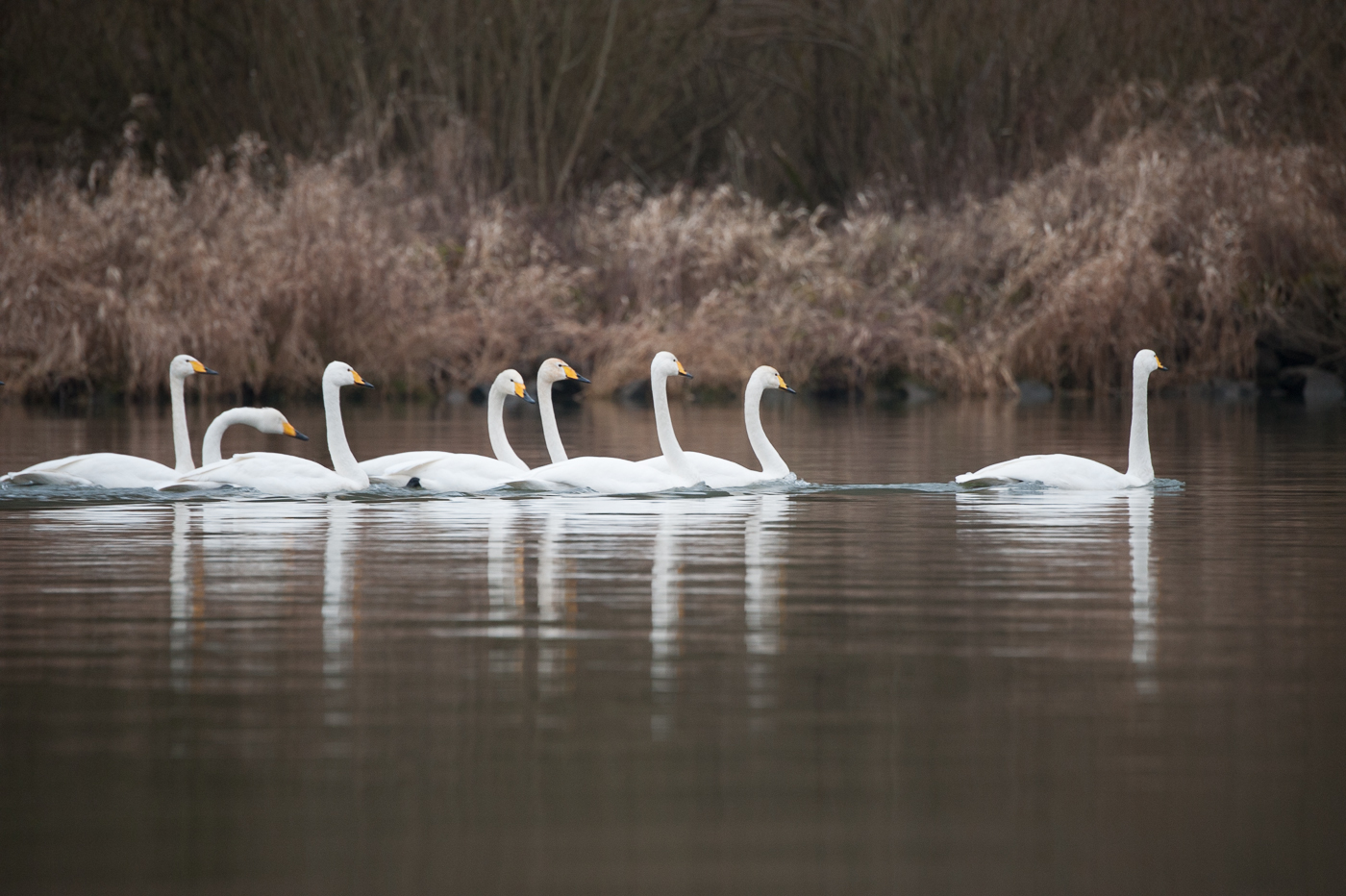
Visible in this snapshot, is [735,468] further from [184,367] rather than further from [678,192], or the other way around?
[678,192]

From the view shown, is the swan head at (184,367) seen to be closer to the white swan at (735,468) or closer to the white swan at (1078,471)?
the white swan at (735,468)

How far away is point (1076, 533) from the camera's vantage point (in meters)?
10.1

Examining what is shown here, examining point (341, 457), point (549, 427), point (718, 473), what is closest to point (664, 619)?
point (341, 457)

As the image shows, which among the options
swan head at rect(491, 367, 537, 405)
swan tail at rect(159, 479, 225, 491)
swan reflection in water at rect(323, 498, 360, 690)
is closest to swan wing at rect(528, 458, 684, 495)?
swan reflection in water at rect(323, 498, 360, 690)

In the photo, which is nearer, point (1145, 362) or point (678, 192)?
point (1145, 362)

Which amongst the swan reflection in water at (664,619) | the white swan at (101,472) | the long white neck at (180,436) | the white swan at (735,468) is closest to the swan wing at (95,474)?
the white swan at (101,472)

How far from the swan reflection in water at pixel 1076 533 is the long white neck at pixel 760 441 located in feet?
4.24

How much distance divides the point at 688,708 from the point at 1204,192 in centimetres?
2168

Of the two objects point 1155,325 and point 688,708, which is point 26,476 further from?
point 1155,325

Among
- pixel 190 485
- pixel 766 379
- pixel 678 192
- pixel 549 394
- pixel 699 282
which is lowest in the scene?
pixel 190 485

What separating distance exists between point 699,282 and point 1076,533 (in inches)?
676

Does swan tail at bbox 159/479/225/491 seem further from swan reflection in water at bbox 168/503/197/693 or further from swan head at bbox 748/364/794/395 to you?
swan head at bbox 748/364/794/395

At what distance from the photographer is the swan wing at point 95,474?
11.8 meters

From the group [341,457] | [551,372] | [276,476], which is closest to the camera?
[276,476]
